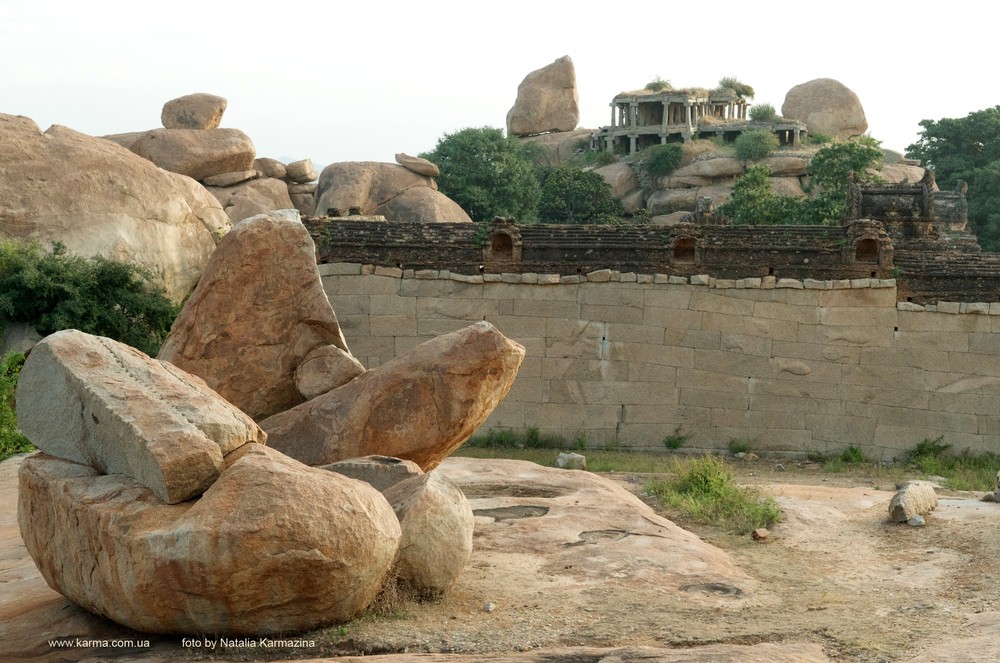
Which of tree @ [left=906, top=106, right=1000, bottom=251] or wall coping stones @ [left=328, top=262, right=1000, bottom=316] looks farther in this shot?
tree @ [left=906, top=106, right=1000, bottom=251]

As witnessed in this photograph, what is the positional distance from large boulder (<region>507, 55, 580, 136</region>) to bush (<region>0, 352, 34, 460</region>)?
5227 centimetres

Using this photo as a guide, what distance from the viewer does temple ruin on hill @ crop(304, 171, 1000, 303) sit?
17.8 metres

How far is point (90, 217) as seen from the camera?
20828 mm

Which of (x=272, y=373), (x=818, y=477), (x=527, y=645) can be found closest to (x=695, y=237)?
(x=818, y=477)

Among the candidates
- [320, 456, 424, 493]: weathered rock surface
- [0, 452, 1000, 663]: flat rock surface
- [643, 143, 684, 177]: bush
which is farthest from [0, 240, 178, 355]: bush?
[643, 143, 684, 177]: bush

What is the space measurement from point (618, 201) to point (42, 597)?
4676cm

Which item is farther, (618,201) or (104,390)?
(618,201)

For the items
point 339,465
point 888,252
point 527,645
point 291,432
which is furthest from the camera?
point 888,252

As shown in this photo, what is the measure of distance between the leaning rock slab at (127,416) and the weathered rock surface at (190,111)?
102 ft

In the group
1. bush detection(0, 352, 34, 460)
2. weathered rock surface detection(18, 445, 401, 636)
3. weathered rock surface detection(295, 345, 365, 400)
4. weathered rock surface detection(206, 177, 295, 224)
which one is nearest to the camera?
weathered rock surface detection(18, 445, 401, 636)

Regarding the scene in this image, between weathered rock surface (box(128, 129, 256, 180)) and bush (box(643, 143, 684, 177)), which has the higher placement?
bush (box(643, 143, 684, 177))

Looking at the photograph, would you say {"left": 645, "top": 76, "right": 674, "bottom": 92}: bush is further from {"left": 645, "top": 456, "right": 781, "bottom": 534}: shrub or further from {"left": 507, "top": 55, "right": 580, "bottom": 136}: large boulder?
{"left": 645, "top": 456, "right": 781, "bottom": 534}: shrub

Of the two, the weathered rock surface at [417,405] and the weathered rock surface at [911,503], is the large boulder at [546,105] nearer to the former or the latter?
the weathered rock surface at [911,503]

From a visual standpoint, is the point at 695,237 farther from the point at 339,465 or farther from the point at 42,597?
the point at 42,597
